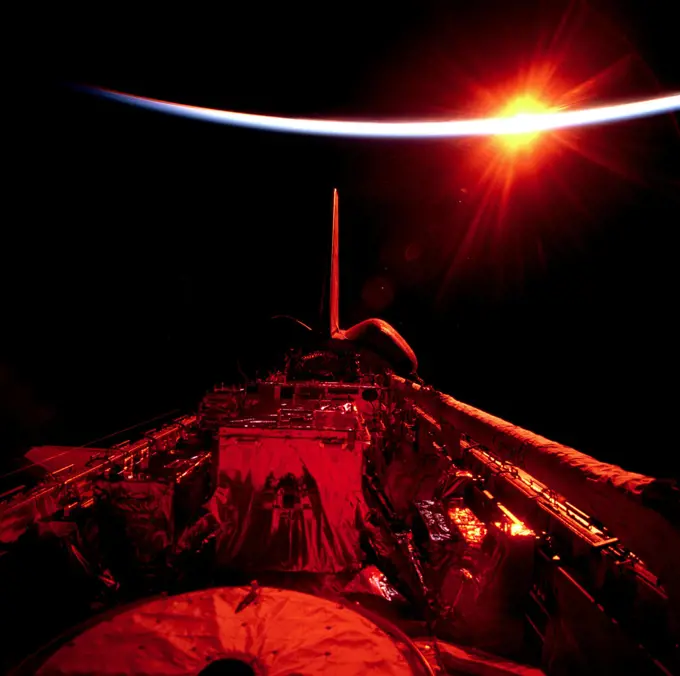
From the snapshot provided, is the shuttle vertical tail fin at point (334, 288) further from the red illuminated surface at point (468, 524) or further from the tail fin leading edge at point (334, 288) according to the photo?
the red illuminated surface at point (468, 524)

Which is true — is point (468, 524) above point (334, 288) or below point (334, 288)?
below

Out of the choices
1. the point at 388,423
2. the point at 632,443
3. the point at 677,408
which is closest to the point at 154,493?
the point at 388,423

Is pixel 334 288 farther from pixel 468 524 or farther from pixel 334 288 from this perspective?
pixel 468 524

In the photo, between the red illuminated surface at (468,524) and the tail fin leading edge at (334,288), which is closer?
the red illuminated surface at (468,524)

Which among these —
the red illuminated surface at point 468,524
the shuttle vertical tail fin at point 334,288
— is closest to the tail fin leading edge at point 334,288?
the shuttle vertical tail fin at point 334,288

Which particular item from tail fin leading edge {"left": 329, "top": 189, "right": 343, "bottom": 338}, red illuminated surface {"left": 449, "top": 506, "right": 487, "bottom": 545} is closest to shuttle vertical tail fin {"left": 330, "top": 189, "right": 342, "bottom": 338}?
tail fin leading edge {"left": 329, "top": 189, "right": 343, "bottom": 338}

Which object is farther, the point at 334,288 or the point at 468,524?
the point at 334,288

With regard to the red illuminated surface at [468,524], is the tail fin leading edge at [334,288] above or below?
above

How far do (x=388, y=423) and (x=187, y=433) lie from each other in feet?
10.2

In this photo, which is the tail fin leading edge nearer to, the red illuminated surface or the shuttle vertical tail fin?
the shuttle vertical tail fin

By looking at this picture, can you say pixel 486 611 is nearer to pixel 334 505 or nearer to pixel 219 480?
pixel 334 505

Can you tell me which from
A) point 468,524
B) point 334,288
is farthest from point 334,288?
point 468,524

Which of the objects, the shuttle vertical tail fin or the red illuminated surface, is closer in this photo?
the red illuminated surface

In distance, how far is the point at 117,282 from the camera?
82.5ft
